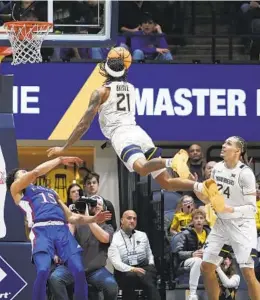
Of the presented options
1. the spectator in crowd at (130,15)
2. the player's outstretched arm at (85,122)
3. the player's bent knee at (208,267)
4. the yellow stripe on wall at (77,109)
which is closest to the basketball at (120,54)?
the player's outstretched arm at (85,122)

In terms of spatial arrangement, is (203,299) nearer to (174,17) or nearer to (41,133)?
(41,133)

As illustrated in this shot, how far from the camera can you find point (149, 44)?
19.5 meters

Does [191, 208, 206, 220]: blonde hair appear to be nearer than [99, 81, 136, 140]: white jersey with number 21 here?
No

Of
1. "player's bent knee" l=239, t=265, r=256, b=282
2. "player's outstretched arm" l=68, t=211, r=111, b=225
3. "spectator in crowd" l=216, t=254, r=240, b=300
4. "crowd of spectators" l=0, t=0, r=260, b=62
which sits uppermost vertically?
"crowd of spectators" l=0, t=0, r=260, b=62

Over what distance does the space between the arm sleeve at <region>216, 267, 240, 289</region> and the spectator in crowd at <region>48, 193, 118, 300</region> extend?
5.31ft

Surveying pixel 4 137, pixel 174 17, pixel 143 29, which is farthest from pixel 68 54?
pixel 4 137

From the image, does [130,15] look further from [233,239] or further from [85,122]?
[85,122]

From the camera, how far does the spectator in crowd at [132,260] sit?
16109mm

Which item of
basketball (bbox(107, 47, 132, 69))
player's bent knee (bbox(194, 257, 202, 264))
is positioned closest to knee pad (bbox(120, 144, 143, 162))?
basketball (bbox(107, 47, 132, 69))

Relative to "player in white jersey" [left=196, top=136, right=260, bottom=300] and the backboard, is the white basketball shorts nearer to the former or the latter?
"player in white jersey" [left=196, top=136, right=260, bottom=300]

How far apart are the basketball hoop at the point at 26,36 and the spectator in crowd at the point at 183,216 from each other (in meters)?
3.49

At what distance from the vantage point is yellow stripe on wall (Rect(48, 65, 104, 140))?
1880 centimetres

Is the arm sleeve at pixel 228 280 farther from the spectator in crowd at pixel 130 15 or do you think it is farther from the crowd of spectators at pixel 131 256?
the spectator in crowd at pixel 130 15

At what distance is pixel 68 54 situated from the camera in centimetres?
1956
